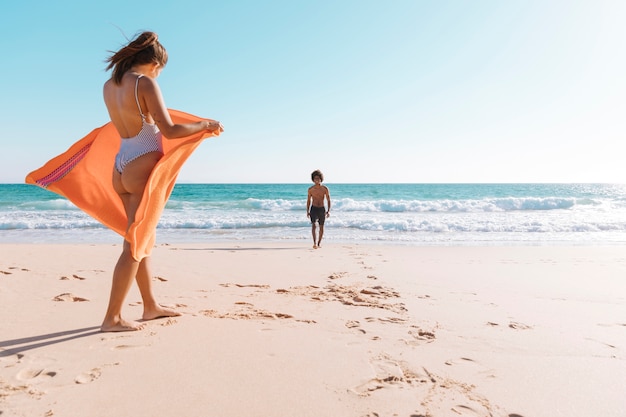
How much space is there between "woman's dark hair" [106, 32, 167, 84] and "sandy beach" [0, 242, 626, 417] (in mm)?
1764

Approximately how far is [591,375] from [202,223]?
44.7ft

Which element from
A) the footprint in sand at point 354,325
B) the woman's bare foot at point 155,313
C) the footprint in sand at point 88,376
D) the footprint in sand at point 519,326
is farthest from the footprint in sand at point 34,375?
the footprint in sand at point 519,326

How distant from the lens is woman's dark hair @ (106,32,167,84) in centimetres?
282

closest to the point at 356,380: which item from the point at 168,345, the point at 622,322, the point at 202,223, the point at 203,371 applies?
the point at 203,371

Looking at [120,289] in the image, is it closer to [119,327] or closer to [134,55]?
[119,327]

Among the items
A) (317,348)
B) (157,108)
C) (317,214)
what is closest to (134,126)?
(157,108)

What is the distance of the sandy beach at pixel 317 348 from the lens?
196 cm

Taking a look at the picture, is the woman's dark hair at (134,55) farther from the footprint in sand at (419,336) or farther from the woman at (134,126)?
the footprint in sand at (419,336)

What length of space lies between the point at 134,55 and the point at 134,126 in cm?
47

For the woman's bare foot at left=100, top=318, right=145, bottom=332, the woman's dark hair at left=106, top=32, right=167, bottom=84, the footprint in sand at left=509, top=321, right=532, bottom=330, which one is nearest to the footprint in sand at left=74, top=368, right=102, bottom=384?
the woman's bare foot at left=100, top=318, right=145, bottom=332

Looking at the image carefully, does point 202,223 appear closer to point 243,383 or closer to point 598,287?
point 598,287

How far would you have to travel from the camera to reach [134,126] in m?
2.87

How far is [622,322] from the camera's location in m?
3.42

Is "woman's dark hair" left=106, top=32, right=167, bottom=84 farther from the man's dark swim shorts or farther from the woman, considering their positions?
the man's dark swim shorts
